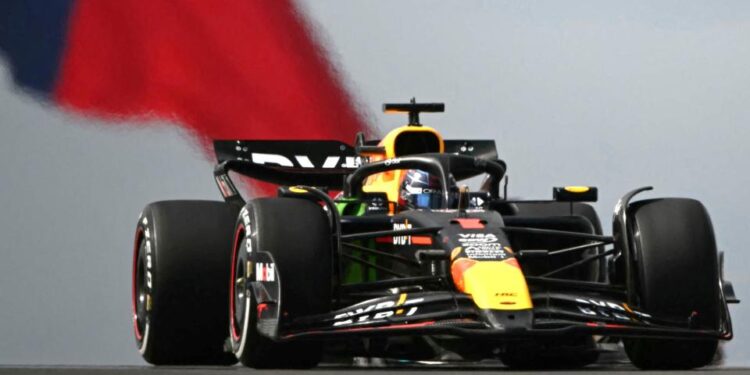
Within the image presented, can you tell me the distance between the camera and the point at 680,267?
37.4ft

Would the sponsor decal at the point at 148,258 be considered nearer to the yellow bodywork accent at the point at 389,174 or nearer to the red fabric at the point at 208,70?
the yellow bodywork accent at the point at 389,174

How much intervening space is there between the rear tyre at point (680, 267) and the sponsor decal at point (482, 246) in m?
0.82

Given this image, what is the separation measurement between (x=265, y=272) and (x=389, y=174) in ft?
9.07

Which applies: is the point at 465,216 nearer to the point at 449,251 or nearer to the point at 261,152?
the point at 449,251

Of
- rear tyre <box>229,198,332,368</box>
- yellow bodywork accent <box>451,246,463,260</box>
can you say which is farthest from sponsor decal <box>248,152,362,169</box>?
yellow bodywork accent <box>451,246,463,260</box>

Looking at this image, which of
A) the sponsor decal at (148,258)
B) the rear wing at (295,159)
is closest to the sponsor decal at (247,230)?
the sponsor decal at (148,258)

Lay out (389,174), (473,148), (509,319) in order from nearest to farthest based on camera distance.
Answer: (509,319)
(389,174)
(473,148)

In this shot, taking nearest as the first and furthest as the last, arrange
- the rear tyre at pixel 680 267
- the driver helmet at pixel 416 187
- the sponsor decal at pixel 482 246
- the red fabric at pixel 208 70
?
the sponsor decal at pixel 482 246 < the rear tyre at pixel 680 267 < the driver helmet at pixel 416 187 < the red fabric at pixel 208 70

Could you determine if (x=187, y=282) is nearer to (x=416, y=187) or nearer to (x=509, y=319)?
(x=416, y=187)

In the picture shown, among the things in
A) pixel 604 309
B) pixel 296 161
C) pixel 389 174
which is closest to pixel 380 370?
pixel 604 309

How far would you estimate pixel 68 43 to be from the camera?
1961 cm

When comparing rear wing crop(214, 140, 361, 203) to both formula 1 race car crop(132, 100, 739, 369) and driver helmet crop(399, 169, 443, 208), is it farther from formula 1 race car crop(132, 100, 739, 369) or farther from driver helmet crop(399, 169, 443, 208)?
driver helmet crop(399, 169, 443, 208)

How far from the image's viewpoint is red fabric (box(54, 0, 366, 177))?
18.4 meters

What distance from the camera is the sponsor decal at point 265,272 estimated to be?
36.5ft
